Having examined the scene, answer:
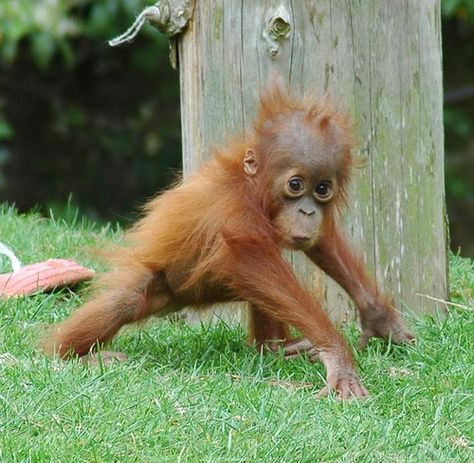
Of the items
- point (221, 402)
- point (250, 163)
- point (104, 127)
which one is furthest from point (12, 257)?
point (104, 127)

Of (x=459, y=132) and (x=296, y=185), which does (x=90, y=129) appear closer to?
(x=459, y=132)

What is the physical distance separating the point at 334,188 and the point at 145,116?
282 inches

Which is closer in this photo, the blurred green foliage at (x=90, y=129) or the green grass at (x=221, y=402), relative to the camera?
the green grass at (x=221, y=402)

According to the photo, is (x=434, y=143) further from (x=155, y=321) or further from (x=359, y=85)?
(x=155, y=321)

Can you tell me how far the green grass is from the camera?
4.00m

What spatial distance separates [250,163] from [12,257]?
1615 mm

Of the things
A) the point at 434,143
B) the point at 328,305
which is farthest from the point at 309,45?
the point at 328,305

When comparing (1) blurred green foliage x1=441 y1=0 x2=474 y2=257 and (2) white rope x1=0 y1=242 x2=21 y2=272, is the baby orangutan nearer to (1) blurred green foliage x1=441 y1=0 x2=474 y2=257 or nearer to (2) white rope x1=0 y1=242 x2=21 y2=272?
(2) white rope x1=0 y1=242 x2=21 y2=272

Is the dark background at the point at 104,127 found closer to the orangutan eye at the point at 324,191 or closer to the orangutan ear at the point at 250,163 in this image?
the orangutan ear at the point at 250,163

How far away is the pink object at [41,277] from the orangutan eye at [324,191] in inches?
59.6

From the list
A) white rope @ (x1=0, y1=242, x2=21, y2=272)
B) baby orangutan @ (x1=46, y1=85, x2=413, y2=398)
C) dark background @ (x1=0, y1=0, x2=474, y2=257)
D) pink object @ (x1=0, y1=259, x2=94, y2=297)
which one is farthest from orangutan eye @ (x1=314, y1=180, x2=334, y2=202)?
dark background @ (x1=0, y1=0, x2=474, y2=257)

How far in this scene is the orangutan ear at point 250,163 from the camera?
5070 mm

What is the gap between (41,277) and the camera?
5.85m

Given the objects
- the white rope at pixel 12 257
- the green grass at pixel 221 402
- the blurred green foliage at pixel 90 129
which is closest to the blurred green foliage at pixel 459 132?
the blurred green foliage at pixel 90 129
